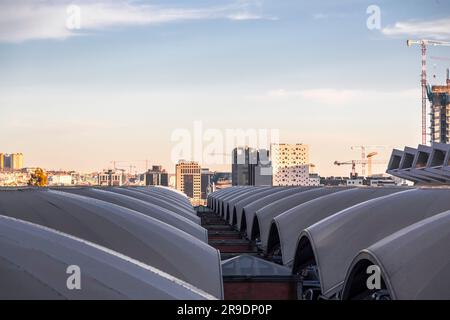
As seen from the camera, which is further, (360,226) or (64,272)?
(360,226)

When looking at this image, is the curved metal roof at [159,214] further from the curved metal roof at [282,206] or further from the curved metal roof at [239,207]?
the curved metal roof at [239,207]

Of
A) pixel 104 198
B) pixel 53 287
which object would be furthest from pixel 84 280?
pixel 104 198

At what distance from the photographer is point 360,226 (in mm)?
25141

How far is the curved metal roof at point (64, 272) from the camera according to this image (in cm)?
1067

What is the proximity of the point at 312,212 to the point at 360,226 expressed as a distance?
11.3 m

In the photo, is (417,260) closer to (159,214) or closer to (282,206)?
(159,214)

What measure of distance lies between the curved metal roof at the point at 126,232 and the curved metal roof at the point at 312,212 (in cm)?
1168

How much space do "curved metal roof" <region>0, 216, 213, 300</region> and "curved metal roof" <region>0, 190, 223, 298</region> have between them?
5.88m

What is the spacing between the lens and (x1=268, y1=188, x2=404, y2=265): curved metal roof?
114 feet
